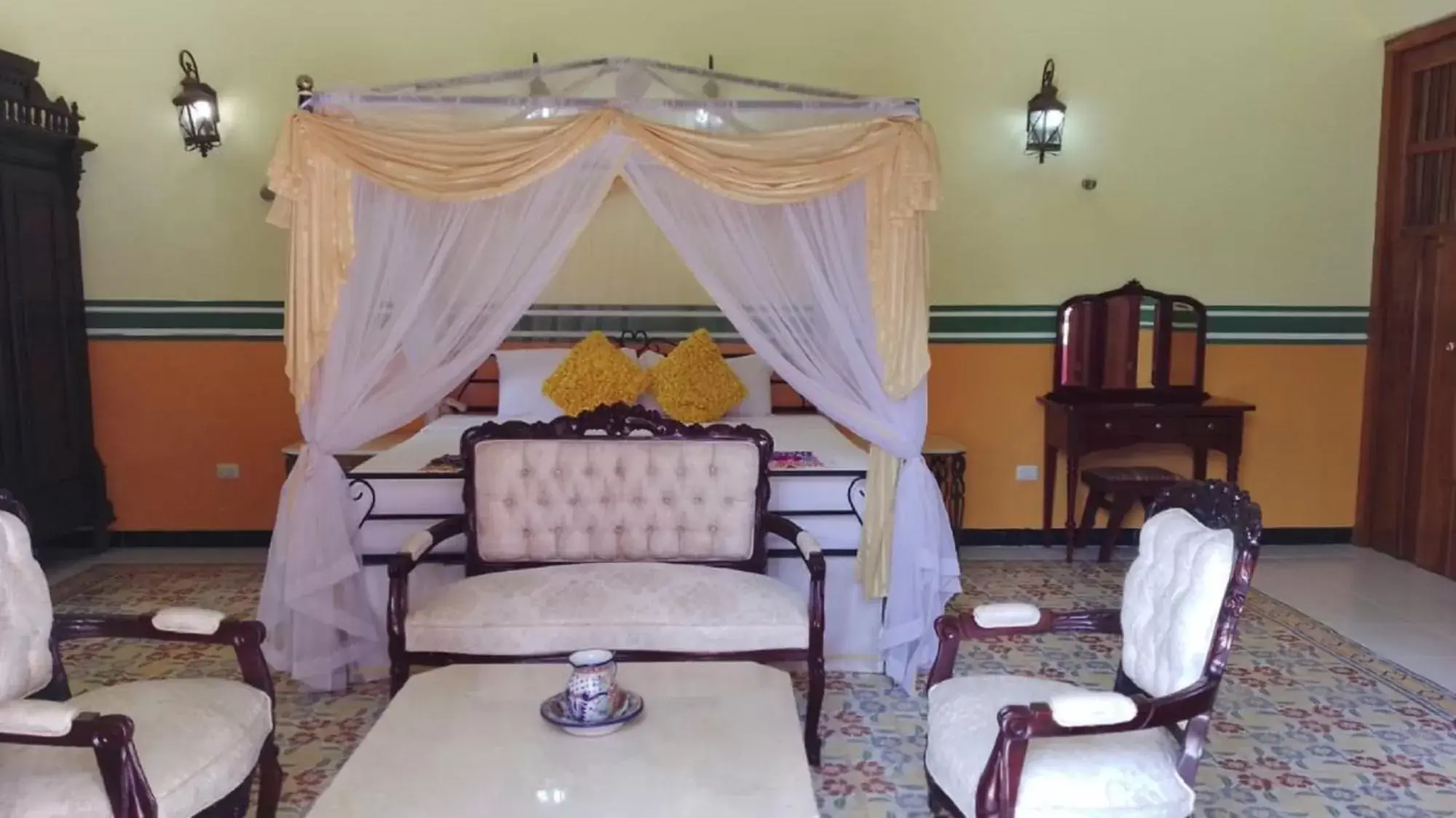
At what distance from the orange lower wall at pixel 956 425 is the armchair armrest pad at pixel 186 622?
3.22 metres

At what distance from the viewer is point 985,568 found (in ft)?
17.7

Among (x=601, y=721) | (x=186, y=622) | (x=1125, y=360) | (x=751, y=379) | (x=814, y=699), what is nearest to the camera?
(x=601, y=721)

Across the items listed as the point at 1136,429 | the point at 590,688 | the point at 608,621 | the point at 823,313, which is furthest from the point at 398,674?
the point at 1136,429

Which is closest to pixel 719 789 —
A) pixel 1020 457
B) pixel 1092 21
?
pixel 1020 457

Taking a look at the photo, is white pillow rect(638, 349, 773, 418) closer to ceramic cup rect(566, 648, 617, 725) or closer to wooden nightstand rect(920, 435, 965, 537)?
wooden nightstand rect(920, 435, 965, 537)

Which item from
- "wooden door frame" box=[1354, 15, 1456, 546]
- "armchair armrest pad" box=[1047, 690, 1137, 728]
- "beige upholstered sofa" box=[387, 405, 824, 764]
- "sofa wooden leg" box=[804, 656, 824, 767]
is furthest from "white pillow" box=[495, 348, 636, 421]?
"wooden door frame" box=[1354, 15, 1456, 546]

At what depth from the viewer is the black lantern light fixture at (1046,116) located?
5.38m

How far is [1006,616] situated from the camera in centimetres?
259

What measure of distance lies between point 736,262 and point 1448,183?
4.15m

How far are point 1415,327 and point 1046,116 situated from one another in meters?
2.29

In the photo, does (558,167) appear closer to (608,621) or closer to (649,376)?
(608,621)

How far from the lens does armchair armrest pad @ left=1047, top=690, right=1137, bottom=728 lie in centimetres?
212

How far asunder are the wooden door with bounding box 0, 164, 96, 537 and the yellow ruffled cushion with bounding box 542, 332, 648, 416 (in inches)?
100

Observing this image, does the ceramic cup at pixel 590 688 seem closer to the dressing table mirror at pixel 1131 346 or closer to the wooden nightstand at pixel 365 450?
the wooden nightstand at pixel 365 450
